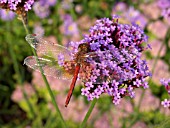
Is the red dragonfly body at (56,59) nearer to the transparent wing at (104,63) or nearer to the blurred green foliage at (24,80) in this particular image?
the transparent wing at (104,63)

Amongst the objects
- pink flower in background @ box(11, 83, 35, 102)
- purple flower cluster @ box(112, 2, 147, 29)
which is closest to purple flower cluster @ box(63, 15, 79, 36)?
purple flower cluster @ box(112, 2, 147, 29)

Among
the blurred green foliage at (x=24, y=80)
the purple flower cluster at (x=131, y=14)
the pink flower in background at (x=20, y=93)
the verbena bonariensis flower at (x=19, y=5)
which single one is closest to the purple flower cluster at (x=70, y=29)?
the blurred green foliage at (x=24, y=80)

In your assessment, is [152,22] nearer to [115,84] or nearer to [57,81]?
[57,81]

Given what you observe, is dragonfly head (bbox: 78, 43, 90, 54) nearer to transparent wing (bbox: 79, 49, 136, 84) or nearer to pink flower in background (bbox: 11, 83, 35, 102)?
transparent wing (bbox: 79, 49, 136, 84)

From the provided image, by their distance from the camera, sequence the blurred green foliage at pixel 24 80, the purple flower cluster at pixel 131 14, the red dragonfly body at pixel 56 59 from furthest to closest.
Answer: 1. the purple flower cluster at pixel 131 14
2. the blurred green foliage at pixel 24 80
3. the red dragonfly body at pixel 56 59

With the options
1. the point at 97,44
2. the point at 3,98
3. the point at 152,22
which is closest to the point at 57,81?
the point at 3,98
